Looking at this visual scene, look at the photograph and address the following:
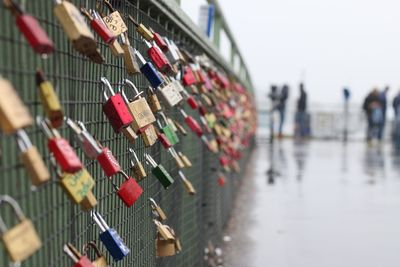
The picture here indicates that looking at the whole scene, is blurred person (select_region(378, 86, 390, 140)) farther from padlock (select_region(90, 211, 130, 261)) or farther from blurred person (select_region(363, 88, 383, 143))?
A: padlock (select_region(90, 211, 130, 261))

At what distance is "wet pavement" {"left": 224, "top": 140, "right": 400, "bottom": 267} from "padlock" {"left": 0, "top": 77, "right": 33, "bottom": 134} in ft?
16.0

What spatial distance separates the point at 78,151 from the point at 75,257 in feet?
1.21

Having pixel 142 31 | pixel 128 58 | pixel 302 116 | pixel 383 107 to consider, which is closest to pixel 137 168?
pixel 128 58

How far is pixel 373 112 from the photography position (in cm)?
2552

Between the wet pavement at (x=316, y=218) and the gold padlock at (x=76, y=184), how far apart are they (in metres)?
4.35

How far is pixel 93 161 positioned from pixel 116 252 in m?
0.34

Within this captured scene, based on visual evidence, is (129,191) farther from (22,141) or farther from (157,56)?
(22,141)

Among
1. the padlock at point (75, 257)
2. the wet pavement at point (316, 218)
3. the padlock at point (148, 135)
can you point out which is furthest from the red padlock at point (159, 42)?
the wet pavement at point (316, 218)

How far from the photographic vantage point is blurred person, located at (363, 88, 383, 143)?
83.8 feet

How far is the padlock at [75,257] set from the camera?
208 cm

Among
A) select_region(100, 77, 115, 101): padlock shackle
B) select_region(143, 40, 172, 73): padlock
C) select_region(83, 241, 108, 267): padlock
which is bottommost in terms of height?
select_region(83, 241, 108, 267): padlock

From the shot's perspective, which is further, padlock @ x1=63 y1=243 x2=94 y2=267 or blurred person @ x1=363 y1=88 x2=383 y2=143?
blurred person @ x1=363 y1=88 x2=383 y2=143

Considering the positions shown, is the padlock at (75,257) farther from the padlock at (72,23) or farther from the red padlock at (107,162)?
the padlock at (72,23)

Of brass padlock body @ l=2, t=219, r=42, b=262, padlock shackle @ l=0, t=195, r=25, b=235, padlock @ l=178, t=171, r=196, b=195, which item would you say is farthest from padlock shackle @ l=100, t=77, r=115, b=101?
padlock @ l=178, t=171, r=196, b=195
